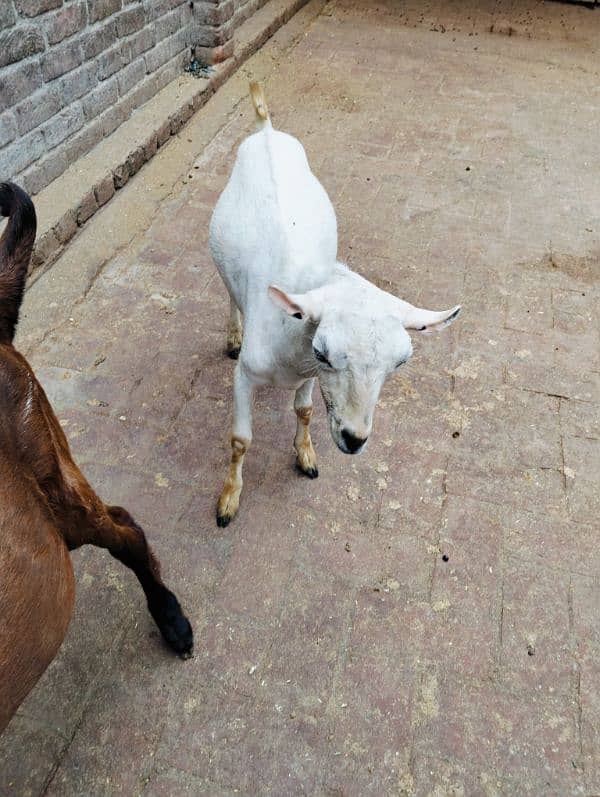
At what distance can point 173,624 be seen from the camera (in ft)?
8.49

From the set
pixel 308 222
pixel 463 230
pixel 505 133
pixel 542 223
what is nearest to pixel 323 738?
pixel 308 222

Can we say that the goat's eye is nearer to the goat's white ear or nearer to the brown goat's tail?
the goat's white ear

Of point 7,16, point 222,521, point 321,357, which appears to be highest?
point 7,16

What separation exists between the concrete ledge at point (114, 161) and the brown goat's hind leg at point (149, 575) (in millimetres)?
2667

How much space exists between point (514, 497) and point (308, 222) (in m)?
1.77

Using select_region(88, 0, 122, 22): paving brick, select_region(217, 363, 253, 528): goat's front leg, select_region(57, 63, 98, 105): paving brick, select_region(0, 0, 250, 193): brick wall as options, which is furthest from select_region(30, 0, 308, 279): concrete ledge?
select_region(217, 363, 253, 528): goat's front leg

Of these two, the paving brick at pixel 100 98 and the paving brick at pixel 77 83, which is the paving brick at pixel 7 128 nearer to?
the paving brick at pixel 77 83

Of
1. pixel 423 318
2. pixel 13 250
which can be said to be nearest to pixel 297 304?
pixel 423 318

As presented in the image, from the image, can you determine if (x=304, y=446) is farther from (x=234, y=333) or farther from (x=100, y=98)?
(x=100, y=98)

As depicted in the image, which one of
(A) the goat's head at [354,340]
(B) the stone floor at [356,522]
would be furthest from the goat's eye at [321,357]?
(B) the stone floor at [356,522]

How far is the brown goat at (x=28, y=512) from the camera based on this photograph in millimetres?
1606

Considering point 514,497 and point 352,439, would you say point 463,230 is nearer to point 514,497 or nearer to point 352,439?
point 514,497

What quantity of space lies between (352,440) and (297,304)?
522mm

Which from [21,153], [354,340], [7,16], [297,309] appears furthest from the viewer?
[21,153]
